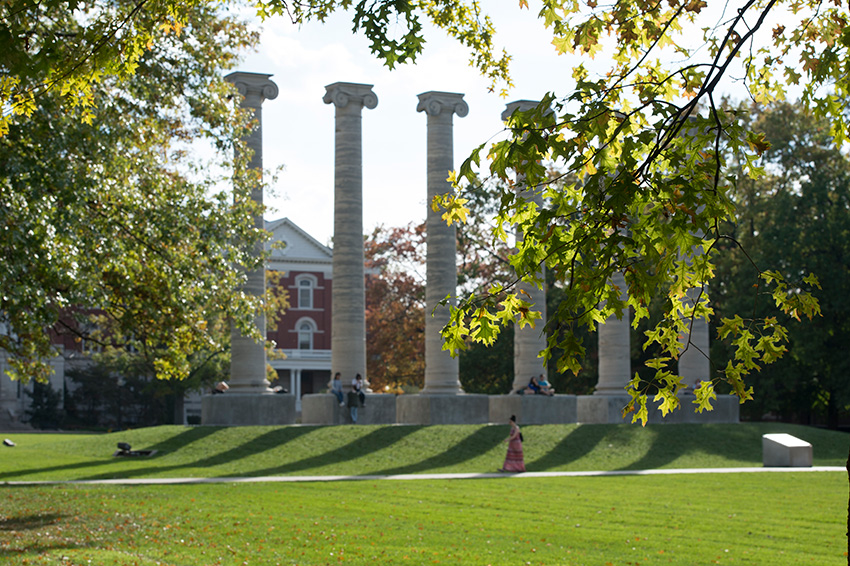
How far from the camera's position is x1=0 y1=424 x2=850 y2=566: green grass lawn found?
15180 mm

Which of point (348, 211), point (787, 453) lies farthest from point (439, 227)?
point (787, 453)

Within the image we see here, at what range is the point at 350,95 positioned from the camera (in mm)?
43094

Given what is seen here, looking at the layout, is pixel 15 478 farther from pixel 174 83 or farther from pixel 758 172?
pixel 758 172

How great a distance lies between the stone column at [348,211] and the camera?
4278 centimetres

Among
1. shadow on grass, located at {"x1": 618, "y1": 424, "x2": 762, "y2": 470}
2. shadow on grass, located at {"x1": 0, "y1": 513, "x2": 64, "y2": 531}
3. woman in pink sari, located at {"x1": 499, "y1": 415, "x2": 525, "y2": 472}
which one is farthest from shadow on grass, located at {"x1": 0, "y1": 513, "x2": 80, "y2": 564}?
shadow on grass, located at {"x1": 618, "y1": 424, "x2": 762, "y2": 470}

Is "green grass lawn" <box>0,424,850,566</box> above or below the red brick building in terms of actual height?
below

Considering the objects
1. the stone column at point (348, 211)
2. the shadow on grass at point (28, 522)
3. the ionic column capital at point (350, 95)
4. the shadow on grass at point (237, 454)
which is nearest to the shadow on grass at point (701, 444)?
the shadow on grass at point (237, 454)

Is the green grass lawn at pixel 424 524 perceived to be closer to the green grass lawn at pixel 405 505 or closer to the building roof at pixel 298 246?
the green grass lawn at pixel 405 505

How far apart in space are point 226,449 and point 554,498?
14452 millimetres

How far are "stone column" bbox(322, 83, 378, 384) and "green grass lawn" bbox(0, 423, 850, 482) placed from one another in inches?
240

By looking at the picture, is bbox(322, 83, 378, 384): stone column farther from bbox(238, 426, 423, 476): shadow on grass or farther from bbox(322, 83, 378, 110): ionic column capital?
bbox(238, 426, 423, 476): shadow on grass

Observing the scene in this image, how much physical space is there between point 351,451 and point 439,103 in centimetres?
1719

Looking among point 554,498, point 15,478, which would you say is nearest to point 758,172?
point 554,498

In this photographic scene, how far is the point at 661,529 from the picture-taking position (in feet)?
59.3
